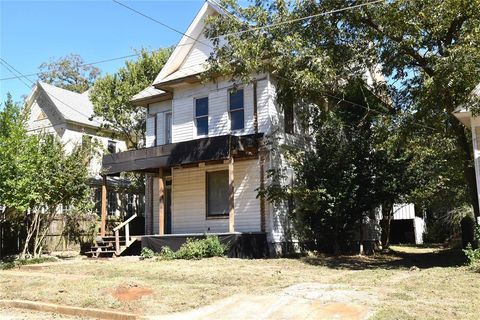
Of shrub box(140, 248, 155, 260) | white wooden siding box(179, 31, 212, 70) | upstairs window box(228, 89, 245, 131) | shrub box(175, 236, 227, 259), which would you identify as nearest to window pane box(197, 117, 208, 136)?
upstairs window box(228, 89, 245, 131)

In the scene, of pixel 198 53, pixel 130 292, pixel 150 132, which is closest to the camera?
pixel 130 292

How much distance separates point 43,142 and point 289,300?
45.2 ft

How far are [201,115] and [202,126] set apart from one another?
0.46 meters

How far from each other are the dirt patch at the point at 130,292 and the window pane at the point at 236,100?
10384mm

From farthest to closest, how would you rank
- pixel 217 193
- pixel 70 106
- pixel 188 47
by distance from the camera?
1. pixel 70 106
2. pixel 188 47
3. pixel 217 193

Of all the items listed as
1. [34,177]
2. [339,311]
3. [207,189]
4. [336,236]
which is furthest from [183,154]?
[339,311]

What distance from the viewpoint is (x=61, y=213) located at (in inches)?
878

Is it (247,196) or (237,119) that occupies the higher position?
(237,119)

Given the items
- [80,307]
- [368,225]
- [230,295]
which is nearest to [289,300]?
[230,295]

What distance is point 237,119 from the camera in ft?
65.3

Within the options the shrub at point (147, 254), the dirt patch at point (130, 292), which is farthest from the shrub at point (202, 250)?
the dirt patch at point (130, 292)

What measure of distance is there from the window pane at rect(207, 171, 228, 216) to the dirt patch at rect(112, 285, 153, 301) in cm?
897

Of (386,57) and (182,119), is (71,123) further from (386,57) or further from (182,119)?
(386,57)

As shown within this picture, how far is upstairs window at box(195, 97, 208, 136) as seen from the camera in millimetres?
20844
